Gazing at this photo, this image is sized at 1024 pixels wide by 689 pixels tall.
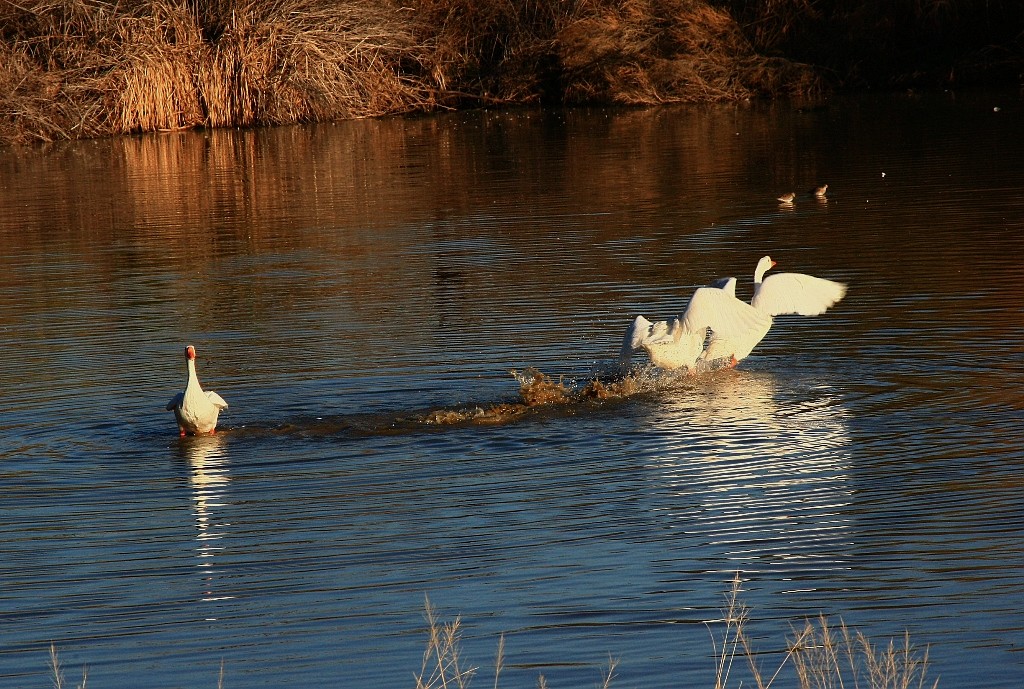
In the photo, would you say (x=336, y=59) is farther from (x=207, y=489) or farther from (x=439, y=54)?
(x=207, y=489)

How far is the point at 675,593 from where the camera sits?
584 centimetres

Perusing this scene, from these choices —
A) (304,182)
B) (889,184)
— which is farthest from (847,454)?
(304,182)

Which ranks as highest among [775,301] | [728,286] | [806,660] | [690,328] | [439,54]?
[439,54]

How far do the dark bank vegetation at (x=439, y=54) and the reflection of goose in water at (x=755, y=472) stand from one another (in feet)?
76.8

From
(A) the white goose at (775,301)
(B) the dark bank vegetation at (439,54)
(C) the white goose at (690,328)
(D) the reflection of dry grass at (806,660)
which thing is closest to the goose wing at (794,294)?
(A) the white goose at (775,301)

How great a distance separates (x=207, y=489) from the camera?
7758 millimetres

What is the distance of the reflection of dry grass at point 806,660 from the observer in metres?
4.75

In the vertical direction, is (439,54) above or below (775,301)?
above

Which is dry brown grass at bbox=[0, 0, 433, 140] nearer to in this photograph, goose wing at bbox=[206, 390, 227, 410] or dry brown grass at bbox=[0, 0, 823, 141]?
dry brown grass at bbox=[0, 0, 823, 141]

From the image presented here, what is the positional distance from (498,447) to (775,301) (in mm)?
2622

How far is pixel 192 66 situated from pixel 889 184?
1753cm

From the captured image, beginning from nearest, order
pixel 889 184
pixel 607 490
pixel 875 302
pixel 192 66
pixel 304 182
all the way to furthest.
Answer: pixel 607 490
pixel 875 302
pixel 889 184
pixel 304 182
pixel 192 66

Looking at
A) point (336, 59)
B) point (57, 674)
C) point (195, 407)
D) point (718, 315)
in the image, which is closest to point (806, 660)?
point (57, 674)

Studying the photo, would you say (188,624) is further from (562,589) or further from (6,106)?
(6,106)
